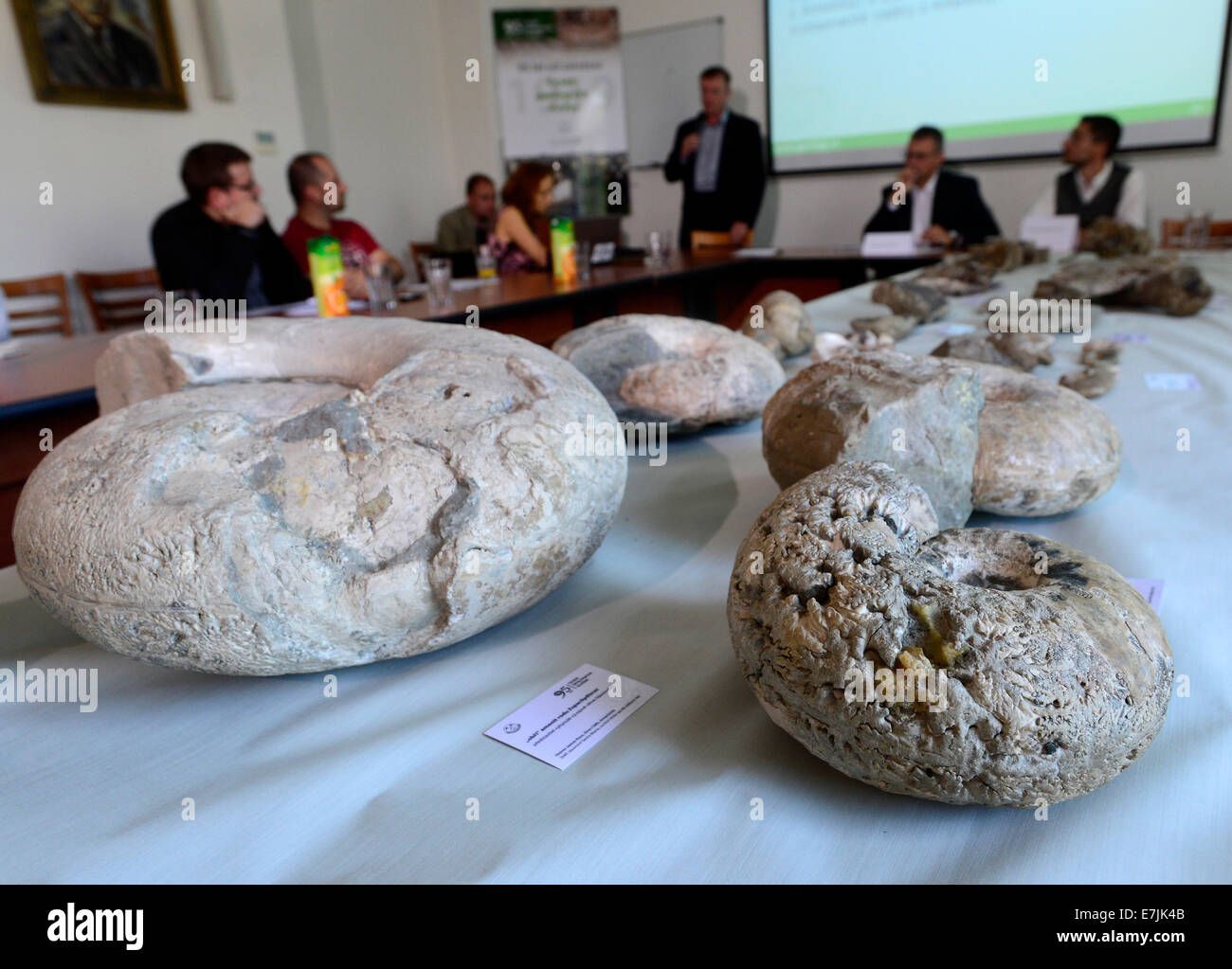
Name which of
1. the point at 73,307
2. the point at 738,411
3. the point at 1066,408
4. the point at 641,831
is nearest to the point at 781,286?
the point at 738,411

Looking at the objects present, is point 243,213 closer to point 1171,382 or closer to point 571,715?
point 571,715

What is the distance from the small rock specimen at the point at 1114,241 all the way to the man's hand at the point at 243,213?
361 centimetres

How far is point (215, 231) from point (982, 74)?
4.76 m

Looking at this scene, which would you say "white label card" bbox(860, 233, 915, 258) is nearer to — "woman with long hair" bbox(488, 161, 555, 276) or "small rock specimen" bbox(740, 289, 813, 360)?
"woman with long hair" bbox(488, 161, 555, 276)

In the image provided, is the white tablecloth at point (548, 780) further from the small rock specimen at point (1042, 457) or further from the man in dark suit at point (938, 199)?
the man in dark suit at point (938, 199)

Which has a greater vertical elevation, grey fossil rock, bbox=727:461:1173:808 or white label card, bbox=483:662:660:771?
grey fossil rock, bbox=727:461:1173:808

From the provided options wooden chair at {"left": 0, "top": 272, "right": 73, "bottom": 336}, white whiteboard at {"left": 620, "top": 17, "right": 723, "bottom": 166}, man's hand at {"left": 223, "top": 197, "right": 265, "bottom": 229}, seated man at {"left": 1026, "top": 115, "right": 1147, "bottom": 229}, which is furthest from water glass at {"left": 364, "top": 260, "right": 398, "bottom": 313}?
white whiteboard at {"left": 620, "top": 17, "right": 723, "bottom": 166}

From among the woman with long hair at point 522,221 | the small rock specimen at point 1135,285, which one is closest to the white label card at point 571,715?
the small rock specimen at point 1135,285

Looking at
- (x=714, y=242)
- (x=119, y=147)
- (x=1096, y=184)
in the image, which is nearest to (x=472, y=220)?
(x=714, y=242)

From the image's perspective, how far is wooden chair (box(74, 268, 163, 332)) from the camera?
457cm

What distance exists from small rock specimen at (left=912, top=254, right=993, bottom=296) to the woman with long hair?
207 cm

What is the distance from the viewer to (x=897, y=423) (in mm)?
1213

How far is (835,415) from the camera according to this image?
1.24m
